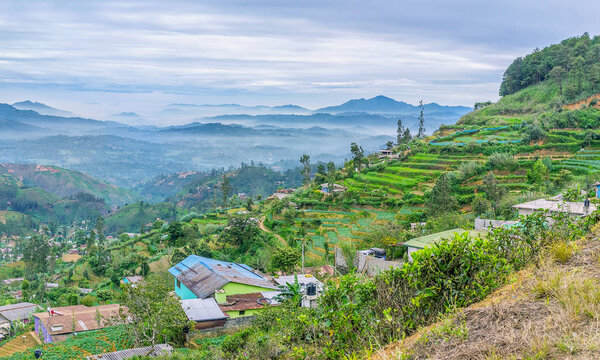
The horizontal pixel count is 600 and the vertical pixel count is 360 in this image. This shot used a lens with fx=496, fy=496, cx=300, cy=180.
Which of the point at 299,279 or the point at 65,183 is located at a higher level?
the point at 299,279

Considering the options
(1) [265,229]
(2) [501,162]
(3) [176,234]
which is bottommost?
(3) [176,234]

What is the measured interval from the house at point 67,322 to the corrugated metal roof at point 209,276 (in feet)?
9.74

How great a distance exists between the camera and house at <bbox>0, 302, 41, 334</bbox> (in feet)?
76.9

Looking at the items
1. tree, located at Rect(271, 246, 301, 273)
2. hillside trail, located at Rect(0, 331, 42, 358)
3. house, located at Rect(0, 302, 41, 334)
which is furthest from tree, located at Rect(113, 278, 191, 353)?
house, located at Rect(0, 302, 41, 334)

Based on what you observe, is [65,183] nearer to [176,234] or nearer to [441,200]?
[176,234]

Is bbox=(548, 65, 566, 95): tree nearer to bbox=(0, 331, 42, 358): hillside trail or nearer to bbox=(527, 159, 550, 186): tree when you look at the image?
bbox=(527, 159, 550, 186): tree

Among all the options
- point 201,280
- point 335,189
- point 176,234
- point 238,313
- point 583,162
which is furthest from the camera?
point 335,189

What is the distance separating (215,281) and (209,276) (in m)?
0.92

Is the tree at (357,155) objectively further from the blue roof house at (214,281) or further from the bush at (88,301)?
the bush at (88,301)

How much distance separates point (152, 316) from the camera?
13.2 metres

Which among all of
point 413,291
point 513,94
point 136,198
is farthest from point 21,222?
point 413,291

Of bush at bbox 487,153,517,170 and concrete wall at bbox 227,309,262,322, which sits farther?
bush at bbox 487,153,517,170

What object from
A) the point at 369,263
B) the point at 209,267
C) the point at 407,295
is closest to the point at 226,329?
the point at 209,267

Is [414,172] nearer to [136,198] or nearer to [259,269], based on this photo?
[259,269]
